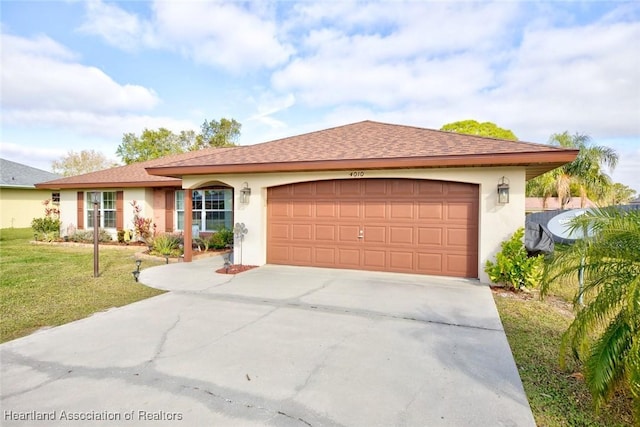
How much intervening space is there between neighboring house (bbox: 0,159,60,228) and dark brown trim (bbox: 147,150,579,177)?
16010 mm

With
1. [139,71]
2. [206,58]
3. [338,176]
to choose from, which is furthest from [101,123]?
[338,176]

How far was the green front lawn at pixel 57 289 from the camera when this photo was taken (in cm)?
512

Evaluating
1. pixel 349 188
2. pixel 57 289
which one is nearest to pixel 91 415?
pixel 57 289

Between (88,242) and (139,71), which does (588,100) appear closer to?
(139,71)

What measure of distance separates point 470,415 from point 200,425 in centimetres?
214

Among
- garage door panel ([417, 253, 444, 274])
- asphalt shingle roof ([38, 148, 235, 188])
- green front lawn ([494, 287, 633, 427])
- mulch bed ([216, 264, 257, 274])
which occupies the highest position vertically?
asphalt shingle roof ([38, 148, 235, 188])

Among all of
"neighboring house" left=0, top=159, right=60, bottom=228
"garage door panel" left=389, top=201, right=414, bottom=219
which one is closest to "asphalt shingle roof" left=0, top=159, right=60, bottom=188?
"neighboring house" left=0, top=159, right=60, bottom=228

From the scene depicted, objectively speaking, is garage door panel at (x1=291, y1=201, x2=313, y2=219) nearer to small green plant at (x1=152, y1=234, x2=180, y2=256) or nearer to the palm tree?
small green plant at (x1=152, y1=234, x2=180, y2=256)

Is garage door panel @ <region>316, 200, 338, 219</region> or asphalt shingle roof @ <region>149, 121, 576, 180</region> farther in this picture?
garage door panel @ <region>316, 200, 338, 219</region>

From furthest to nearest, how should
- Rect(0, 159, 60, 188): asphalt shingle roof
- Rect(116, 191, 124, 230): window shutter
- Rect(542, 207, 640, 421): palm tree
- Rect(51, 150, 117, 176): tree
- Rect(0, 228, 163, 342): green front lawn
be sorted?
Rect(51, 150, 117, 176): tree
Rect(0, 159, 60, 188): asphalt shingle roof
Rect(116, 191, 124, 230): window shutter
Rect(0, 228, 163, 342): green front lawn
Rect(542, 207, 640, 421): palm tree

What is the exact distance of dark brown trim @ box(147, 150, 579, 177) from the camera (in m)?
6.44

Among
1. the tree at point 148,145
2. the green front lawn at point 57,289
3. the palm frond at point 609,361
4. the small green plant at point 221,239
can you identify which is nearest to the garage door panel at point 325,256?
the green front lawn at point 57,289

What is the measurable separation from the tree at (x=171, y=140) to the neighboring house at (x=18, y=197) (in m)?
10.9

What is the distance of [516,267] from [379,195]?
3.36 meters
